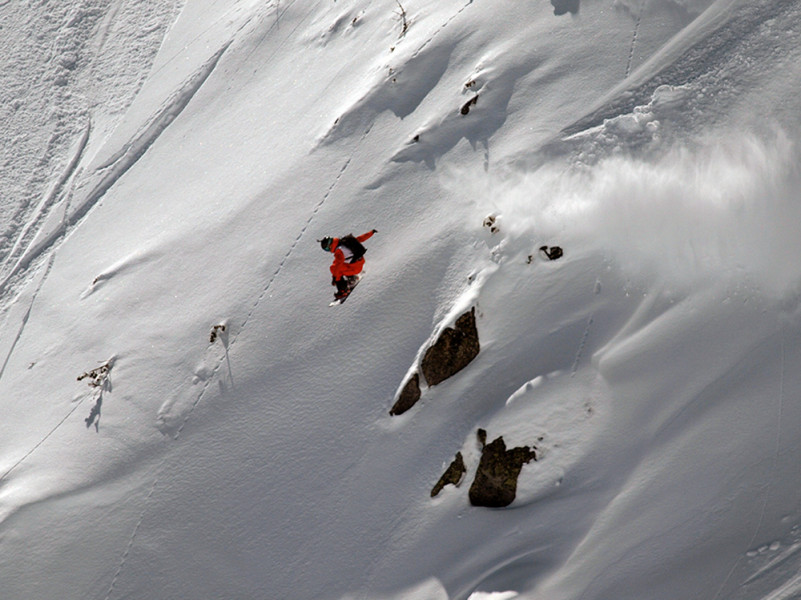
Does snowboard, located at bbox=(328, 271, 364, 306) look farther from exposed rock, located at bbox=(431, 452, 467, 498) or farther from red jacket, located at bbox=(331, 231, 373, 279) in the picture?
exposed rock, located at bbox=(431, 452, 467, 498)

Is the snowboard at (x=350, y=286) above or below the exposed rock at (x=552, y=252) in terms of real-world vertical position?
above

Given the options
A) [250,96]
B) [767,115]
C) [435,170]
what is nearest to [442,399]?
[435,170]

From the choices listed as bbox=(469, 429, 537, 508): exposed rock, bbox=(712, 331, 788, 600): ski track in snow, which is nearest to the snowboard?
bbox=(469, 429, 537, 508): exposed rock

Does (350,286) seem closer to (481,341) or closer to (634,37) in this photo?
(481,341)

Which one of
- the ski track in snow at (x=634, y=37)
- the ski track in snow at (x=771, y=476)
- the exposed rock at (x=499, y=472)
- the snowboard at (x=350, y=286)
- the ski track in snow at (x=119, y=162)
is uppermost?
the ski track in snow at (x=119, y=162)

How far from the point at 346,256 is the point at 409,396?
199 cm

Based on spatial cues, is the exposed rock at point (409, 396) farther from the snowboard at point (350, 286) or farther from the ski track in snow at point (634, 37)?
the ski track in snow at point (634, 37)

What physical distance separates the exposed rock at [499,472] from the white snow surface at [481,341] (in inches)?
4.5

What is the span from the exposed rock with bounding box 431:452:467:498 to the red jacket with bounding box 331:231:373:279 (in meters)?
2.67

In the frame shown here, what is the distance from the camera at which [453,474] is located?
6.44 m

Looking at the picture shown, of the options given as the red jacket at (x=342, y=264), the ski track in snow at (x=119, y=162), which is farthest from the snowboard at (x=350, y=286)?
the ski track in snow at (x=119, y=162)

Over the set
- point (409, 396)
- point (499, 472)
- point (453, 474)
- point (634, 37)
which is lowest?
point (499, 472)

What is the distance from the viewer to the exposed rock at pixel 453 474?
641 centimetres

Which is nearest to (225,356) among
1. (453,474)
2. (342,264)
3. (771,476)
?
(342,264)
